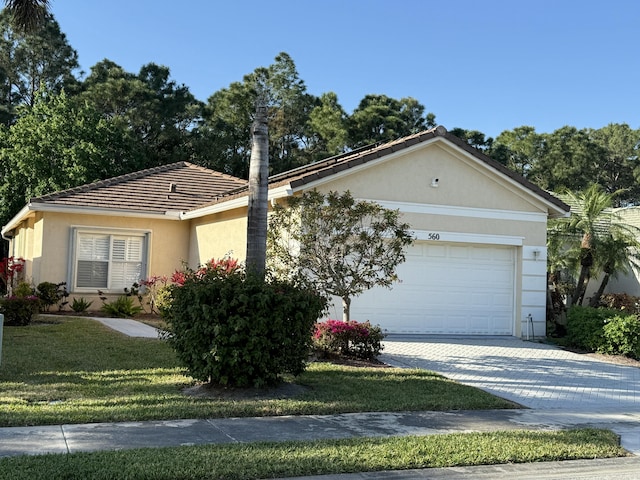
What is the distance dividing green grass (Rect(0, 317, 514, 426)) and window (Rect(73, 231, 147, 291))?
21.7ft

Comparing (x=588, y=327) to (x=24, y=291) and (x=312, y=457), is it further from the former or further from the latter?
(x=24, y=291)

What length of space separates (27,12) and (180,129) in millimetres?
23024

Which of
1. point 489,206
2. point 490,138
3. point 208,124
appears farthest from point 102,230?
point 490,138

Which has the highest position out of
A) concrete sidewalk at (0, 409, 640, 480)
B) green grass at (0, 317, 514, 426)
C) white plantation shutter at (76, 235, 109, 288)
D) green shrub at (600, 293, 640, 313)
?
white plantation shutter at (76, 235, 109, 288)

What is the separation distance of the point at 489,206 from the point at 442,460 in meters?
11.0

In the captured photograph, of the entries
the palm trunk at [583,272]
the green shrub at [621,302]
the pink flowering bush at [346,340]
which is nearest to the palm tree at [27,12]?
the pink flowering bush at [346,340]

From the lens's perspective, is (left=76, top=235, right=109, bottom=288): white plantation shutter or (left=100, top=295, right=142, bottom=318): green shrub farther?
(left=76, top=235, right=109, bottom=288): white plantation shutter

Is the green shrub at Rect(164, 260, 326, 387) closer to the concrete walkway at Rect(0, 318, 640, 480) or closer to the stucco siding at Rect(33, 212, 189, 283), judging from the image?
the concrete walkway at Rect(0, 318, 640, 480)

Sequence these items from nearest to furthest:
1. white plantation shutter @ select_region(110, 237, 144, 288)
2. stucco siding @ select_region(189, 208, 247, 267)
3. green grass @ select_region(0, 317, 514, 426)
→ green grass @ select_region(0, 317, 514, 426) → stucco siding @ select_region(189, 208, 247, 267) → white plantation shutter @ select_region(110, 237, 144, 288)

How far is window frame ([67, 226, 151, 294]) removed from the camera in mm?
18531

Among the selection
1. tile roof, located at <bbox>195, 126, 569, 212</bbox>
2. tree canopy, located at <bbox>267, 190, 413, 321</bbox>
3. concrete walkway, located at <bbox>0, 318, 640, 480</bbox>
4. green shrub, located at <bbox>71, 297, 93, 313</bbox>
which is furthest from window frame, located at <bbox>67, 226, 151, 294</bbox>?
concrete walkway, located at <bbox>0, 318, 640, 480</bbox>

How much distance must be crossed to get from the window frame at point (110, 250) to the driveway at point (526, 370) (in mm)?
8321

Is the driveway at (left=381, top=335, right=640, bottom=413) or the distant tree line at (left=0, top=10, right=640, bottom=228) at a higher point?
the distant tree line at (left=0, top=10, right=640, bottom=228)

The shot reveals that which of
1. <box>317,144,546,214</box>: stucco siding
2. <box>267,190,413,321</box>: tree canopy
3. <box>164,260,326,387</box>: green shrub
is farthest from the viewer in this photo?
<box>317,144,546,214</box>: stucco siding
